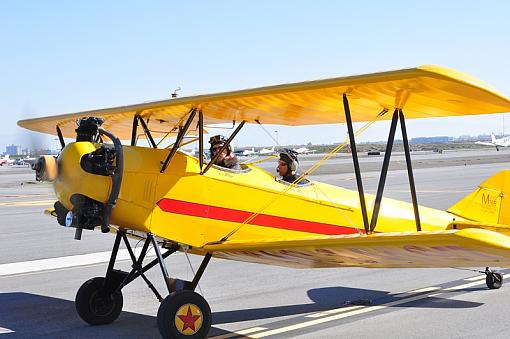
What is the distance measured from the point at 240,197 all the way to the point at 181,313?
146cm

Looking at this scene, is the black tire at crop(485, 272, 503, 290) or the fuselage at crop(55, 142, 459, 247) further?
the black tire at crop(485, 272, 503, 290)

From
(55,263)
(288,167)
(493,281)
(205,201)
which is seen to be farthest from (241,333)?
(55,263)

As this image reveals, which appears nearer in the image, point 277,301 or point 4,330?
point 4,330

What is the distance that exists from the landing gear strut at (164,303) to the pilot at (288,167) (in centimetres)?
145

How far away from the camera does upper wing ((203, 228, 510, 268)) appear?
4.86 metres

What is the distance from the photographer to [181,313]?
20.1ft

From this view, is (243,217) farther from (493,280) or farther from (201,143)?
(493,280)

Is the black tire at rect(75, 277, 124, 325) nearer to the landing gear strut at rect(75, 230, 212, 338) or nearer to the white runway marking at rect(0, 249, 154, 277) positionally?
the landing gear strut at rect(75, 230, 212, 338)

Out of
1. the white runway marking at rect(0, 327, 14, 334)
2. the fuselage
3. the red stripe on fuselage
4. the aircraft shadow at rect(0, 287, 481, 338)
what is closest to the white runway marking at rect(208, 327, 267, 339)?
the aircraft shadow at rect(0, 287, 481, 338)

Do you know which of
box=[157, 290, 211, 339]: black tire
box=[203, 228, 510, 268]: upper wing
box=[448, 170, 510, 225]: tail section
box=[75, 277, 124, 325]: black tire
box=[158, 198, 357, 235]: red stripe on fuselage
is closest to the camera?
box=[203, 228, 510, 268]: upper wing

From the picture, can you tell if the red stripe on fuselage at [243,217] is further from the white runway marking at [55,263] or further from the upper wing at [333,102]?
the white runway marking at [55,263]

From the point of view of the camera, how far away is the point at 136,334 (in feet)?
21.7

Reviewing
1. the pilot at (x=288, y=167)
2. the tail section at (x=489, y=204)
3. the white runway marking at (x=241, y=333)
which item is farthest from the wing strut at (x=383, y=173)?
the tail section at (x=489, y=204)

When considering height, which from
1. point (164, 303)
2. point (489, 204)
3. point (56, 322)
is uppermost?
point (489, 204)
